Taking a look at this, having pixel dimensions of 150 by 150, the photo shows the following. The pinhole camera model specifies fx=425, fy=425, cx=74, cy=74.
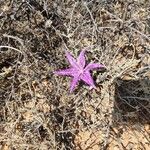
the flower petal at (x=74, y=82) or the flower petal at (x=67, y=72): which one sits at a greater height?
the flower petal at (x=67, y=72)


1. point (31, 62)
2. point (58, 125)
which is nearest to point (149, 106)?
point (58, 125)

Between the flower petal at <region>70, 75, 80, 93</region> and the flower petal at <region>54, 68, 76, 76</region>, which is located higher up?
the flower petal at <region>54, 68, 76, 76</region>

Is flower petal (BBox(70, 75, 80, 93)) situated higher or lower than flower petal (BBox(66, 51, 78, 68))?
lower

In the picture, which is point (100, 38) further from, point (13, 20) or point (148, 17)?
point (13, 20)
